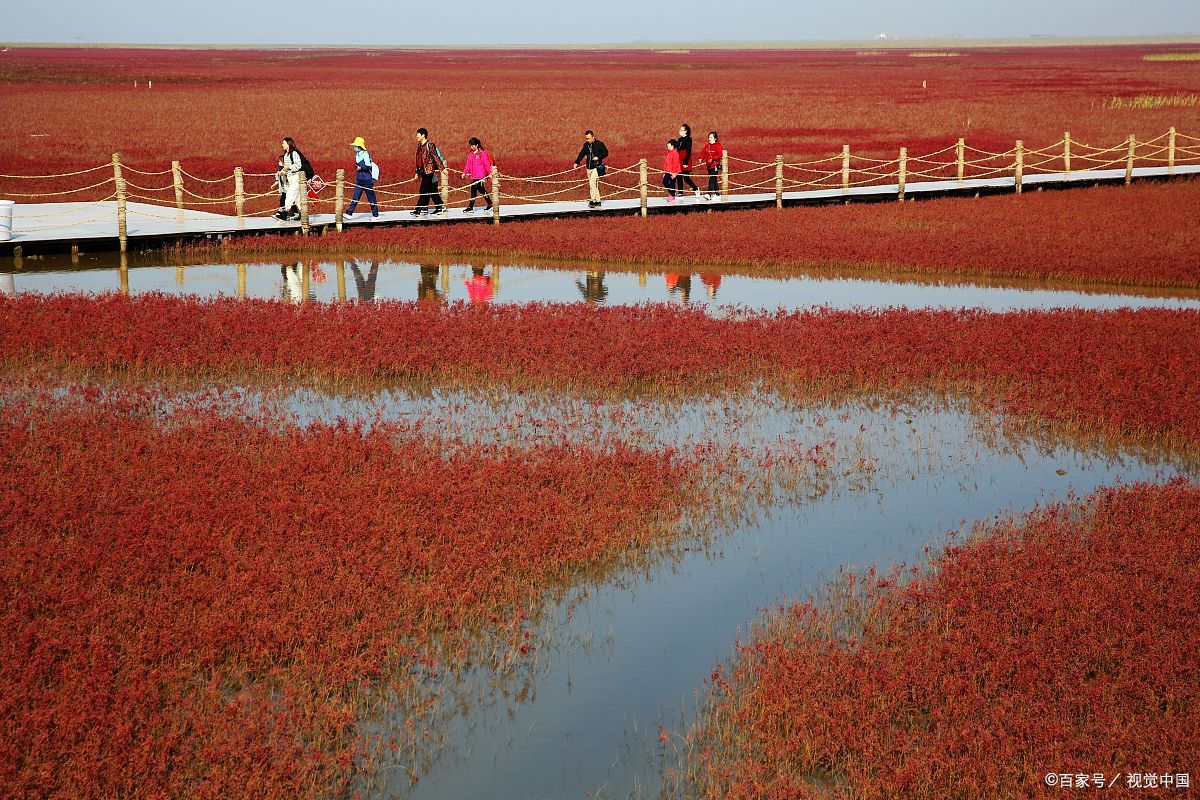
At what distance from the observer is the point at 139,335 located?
1339 cm

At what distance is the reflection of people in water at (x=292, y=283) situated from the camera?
55.3 feet

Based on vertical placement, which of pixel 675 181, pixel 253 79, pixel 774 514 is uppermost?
pixel 253 79

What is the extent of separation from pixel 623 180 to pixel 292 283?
16.6 m

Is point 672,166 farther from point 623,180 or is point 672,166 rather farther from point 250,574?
point 250,574

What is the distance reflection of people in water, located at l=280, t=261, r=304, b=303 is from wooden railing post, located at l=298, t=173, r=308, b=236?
194cm

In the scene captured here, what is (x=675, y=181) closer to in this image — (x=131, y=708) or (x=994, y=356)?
(x=994, y=356)

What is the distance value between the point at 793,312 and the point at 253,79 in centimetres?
8376

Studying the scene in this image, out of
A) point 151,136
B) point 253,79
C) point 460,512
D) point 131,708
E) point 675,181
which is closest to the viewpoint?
point 131,708

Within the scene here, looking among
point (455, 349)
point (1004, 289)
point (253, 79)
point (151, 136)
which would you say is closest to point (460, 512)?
point (455, 349)

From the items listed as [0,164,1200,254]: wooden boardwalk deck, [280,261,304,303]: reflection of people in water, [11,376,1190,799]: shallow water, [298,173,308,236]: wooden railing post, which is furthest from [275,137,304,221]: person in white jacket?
[11,376,1190,799]: shallow water

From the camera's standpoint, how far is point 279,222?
23391 millimetres

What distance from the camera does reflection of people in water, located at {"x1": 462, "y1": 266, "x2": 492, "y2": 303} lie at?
1727 centimetres

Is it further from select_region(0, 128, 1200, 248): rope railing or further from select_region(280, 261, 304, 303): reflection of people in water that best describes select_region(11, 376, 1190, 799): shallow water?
select_region(0, 128, 1200, 248): rope railing

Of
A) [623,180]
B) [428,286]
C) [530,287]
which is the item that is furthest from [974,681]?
[623,180]
